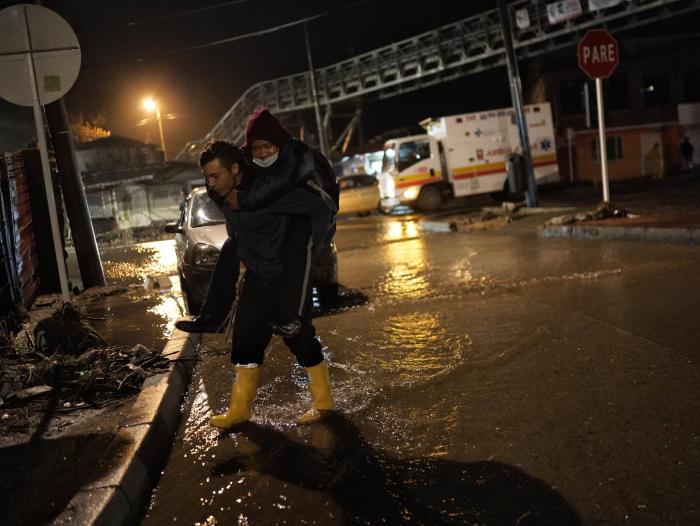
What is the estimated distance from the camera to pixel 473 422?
3.67 m

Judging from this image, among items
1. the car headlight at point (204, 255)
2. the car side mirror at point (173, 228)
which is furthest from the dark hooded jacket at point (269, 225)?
the car side mirror at point (173, 228)

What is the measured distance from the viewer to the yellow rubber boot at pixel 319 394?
12.8 feet

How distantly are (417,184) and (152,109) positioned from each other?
2350cm

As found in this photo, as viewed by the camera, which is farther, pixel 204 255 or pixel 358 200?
pixel 358 200

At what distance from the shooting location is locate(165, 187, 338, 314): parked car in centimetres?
701

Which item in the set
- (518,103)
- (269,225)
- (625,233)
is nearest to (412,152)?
(518,103)

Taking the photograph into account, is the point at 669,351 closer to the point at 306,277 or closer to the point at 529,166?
the point at 306,277

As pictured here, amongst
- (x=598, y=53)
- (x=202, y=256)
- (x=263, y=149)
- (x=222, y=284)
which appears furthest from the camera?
(x=598, y=53)

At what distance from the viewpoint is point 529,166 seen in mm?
16906

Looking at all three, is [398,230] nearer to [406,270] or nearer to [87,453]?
[406,270]

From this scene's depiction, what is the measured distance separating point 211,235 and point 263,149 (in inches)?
154

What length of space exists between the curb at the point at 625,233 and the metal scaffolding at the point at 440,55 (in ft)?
47.0

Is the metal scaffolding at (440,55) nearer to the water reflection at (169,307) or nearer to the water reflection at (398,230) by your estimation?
the water reflection at (398,230)

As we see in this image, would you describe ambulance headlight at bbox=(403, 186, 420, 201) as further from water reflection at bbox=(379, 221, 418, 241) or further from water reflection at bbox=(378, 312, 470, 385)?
water reflection at bbox=(378, 312, 470, 385)
